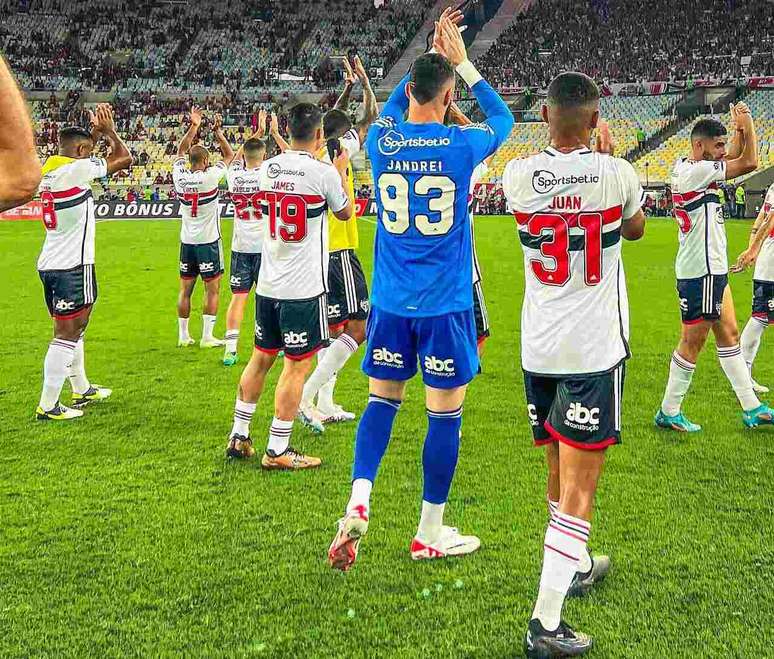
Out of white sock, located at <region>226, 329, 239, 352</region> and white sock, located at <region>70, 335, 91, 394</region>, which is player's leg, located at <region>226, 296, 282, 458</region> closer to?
white sock, located at <region>70, 335, 91, 394</region>

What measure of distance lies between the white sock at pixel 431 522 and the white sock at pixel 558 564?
2.89ft

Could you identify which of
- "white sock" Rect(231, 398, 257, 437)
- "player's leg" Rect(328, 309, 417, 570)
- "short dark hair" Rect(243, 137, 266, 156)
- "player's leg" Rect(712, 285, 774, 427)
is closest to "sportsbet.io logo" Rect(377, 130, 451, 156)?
"player's leg" Rect(328, 309, 417, 570)

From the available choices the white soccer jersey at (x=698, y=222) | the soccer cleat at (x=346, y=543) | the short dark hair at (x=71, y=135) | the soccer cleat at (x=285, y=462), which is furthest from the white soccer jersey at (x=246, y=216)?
the soccer cleat at (x=346, y=543)

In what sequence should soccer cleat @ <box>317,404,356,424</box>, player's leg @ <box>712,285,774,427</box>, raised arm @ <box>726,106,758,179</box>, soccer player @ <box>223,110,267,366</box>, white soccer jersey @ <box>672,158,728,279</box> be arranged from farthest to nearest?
soccer player @ <box>223,110,267,366</box>
soccer cleat @ <box>317,404,356,424</box>
player's leg @ <box>712,285,774,427</box>
white soccer jersey @ <box>672,158,728,279</box>
raised arm @ <box>726,106,758,179</box>

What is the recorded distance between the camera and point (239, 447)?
19.2ft

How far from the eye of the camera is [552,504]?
3.93m

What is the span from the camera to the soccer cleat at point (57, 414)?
23.0 ft

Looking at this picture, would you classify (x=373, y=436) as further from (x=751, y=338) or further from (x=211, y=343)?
(x=211, y=343)

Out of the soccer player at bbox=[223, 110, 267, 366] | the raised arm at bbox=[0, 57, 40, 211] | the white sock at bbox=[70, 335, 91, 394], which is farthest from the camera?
the soccer player at bbox=[223, 110, 267, 366]

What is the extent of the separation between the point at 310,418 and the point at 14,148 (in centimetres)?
477

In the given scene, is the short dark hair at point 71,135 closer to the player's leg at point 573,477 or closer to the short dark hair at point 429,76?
the short dark hair at point 429,76

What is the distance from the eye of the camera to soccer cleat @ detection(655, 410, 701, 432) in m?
6.46

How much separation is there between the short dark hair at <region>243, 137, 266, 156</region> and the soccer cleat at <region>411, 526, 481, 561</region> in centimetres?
627

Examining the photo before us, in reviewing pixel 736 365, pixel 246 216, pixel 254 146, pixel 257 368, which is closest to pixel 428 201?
pixel 257 368
